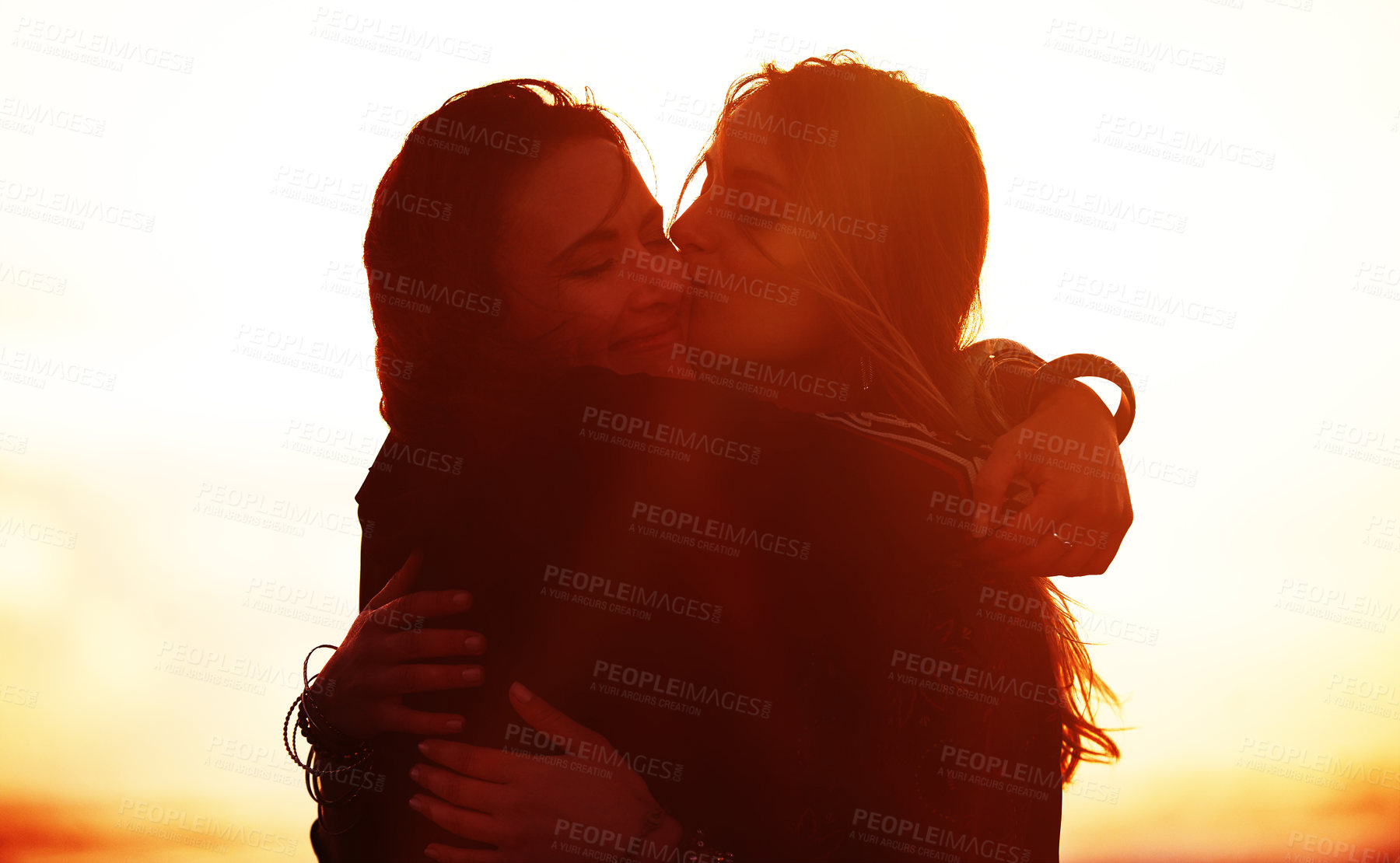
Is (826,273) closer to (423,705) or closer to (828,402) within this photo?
(828,402)

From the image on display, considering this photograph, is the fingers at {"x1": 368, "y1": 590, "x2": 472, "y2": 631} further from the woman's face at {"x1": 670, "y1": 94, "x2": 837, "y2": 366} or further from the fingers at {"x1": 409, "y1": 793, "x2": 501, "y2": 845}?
the woman's face at {"x1": 670, "y1": 94, "x2": 837, "y2": 366}

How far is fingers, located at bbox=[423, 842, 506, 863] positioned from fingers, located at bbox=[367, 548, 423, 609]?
1.43 feet

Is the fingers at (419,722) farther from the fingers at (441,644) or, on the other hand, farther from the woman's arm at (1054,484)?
the woman's arm at (1054,484)

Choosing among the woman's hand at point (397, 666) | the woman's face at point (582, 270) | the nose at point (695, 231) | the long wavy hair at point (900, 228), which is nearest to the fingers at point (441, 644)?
the woman's hand at point (397, 666)

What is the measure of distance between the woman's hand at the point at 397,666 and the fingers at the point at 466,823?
12cm

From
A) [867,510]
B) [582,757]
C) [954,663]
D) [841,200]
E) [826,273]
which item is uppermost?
[841,200]

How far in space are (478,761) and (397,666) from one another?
22 cm

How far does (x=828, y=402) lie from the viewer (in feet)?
6.88

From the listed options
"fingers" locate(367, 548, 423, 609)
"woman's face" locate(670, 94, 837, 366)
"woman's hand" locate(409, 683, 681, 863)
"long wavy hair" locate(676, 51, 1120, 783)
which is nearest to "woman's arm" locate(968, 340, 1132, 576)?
"long wavy hair" locate(676, 51, 1120, 783)

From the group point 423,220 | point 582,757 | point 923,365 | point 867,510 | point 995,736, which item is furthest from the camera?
point 423,220

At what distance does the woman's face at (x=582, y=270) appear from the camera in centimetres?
217

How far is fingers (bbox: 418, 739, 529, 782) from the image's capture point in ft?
5.05

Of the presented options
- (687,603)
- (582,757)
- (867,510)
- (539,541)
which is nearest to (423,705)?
(582,757)

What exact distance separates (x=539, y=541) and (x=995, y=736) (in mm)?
867
